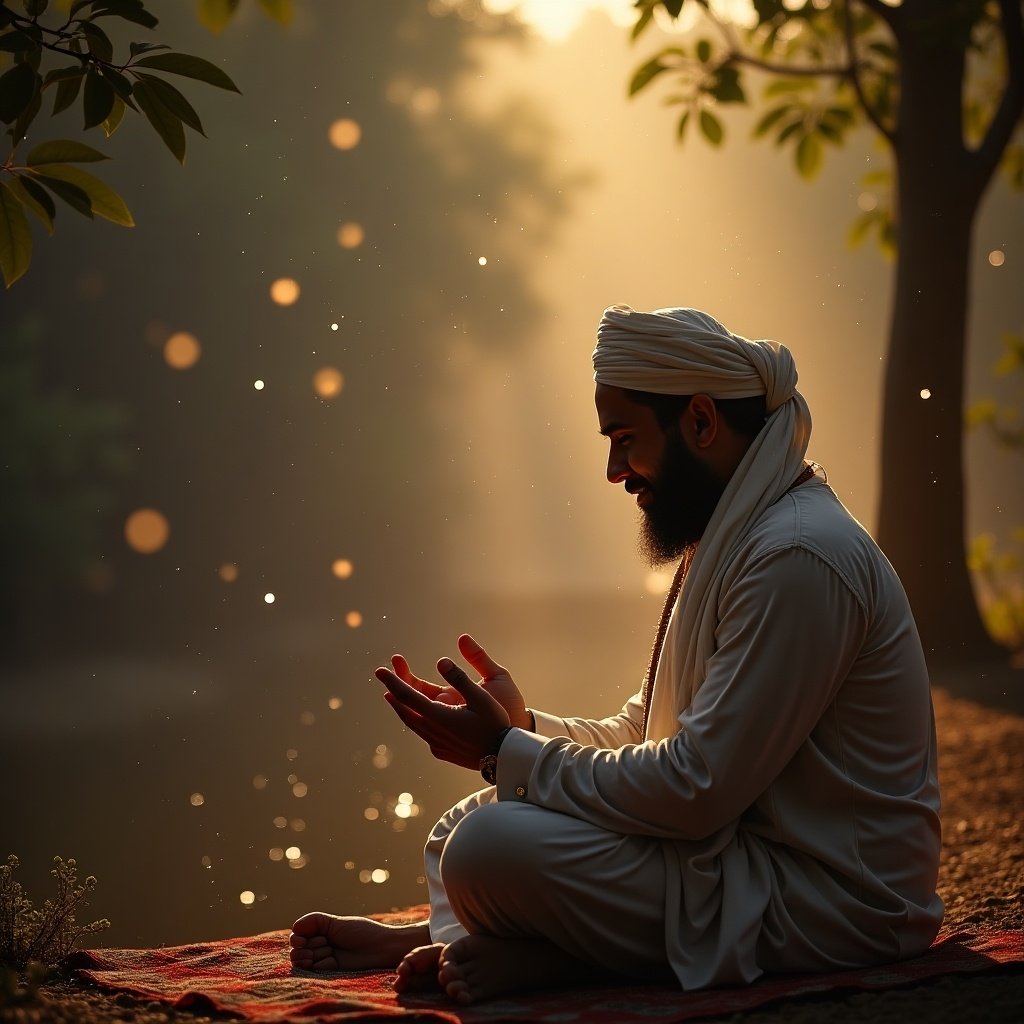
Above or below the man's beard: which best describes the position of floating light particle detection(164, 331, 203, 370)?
above

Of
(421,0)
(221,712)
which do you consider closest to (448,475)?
(421,0)

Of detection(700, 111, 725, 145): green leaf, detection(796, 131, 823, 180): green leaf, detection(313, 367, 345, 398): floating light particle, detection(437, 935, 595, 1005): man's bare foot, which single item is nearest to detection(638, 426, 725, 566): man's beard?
detection(437, 935, 595, 1005): man's bare foot

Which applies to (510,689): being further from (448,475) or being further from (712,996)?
(448,475)

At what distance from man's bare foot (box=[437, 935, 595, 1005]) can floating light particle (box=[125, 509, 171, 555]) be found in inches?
562

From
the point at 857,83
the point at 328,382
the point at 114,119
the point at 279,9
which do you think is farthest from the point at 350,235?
the point at 114,119

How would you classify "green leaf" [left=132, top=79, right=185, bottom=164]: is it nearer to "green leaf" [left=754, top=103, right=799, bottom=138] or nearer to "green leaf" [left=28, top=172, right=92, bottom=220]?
"green leaf" [left=28, top=172, right=92, bottom=220]

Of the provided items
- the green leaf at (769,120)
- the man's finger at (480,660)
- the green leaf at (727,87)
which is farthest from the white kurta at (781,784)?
the green leaf at (769,120)

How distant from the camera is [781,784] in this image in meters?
1.89

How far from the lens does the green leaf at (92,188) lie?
1.87m

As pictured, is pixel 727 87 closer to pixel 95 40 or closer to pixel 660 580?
pixel 95 40

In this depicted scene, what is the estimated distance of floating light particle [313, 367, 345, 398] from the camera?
1730 cm

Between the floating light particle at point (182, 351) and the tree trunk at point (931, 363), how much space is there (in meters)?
11.5

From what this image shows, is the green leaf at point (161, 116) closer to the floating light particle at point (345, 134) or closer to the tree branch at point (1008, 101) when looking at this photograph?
the tree branch at point (1008, 101)

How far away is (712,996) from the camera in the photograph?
178 centimetres
